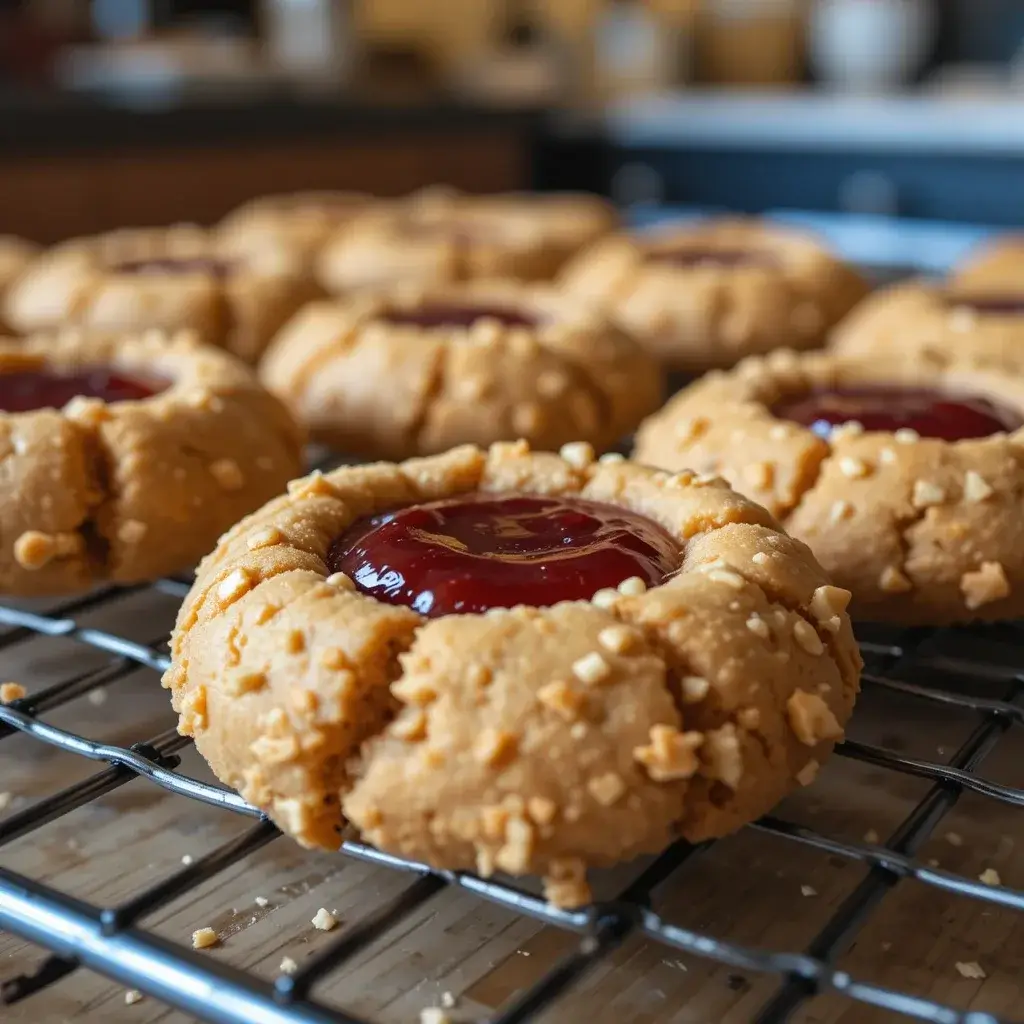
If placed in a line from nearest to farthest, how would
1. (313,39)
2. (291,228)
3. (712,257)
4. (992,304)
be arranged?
(992,304) → (712,257) → (291,228) → (313,39)

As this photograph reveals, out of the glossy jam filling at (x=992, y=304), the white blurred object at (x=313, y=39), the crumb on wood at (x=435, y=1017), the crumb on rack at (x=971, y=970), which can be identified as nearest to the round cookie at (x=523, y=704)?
the crumb on wood at (x=435, y=1017)

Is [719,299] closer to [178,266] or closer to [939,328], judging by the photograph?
[939,328]

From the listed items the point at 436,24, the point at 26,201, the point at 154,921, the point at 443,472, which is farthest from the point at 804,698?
the point at 436,24

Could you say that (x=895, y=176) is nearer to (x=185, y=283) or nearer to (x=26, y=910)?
(x=185, y=283)

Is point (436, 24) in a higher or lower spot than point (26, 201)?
higher

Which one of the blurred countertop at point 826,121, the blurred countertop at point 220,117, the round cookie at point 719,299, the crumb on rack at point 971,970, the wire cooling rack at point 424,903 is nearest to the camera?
the wire cooling rack at point 424,903

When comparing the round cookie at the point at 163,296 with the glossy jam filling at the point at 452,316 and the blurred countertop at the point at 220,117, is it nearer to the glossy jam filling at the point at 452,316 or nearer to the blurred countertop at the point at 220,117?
the glossy jam filling at the point at 452,316

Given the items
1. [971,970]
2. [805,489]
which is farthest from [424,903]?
[805,489]
